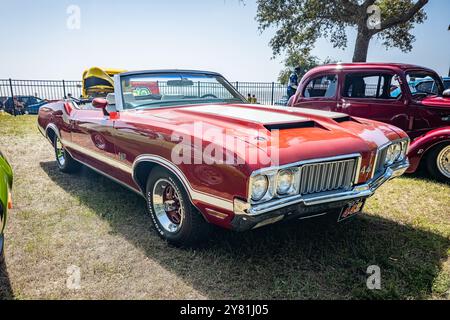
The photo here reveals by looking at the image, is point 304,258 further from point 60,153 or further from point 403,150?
point 60,153

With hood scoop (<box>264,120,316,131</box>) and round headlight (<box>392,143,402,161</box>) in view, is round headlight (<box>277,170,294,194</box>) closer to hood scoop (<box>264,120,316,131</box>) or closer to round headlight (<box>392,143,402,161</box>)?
hood scoop (<box>264,120,316,131</box>)

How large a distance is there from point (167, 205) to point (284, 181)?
1252 mm

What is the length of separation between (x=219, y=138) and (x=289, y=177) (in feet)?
1.88

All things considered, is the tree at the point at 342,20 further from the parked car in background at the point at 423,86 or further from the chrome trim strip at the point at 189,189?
→ the chrome trim strip at the point at 189,189

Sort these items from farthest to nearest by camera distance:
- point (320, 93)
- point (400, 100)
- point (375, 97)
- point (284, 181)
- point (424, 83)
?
point (320, 93) → point (424, 83) → point (375, 97) → point (400, 100) → point (284, 181)

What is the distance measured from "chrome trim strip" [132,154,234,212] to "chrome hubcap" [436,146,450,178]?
428cm

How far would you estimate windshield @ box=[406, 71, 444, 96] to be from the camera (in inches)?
221

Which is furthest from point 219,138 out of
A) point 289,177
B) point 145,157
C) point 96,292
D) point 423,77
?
point 423,77

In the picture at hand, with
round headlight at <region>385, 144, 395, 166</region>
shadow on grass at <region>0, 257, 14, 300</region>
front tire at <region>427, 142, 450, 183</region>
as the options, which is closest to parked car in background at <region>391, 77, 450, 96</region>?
front tire at <region>427, 142, 450, 183</region>

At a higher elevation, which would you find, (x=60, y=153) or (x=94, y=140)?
(x=94, y=140)

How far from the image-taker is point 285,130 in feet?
9.07

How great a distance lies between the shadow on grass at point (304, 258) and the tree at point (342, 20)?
43.7ft

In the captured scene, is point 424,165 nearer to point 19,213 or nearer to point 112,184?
point 112,184

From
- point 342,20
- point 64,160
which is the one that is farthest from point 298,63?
point 64,160
